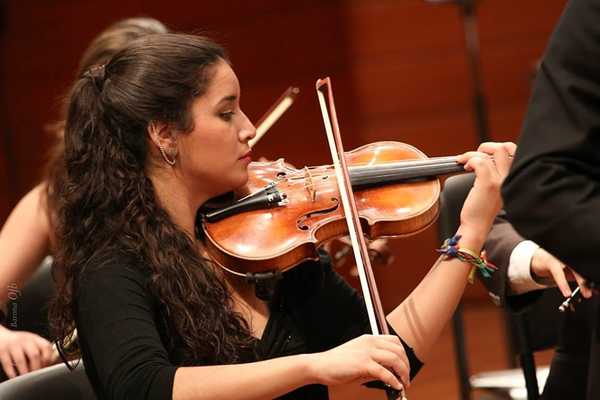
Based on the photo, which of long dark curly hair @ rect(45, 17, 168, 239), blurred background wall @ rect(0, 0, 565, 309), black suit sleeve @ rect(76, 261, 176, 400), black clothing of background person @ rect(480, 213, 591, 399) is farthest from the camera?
blurred background wall @ rect(0, 0, 565, 309)

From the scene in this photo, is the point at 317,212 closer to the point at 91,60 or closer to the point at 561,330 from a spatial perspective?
the point at 561,330

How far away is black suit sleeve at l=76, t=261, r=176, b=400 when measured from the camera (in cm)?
147

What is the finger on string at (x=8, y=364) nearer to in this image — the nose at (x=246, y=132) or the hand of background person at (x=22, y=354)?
the hand of background person at (x=22, y=354)

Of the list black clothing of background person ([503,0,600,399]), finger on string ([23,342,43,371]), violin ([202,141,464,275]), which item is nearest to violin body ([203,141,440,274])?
violin ([202,141,464,275])

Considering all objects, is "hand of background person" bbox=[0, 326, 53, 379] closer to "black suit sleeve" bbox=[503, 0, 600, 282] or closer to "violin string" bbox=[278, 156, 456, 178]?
"violin string" bbox=[278, 156, 456, 178]

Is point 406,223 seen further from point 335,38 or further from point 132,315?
point 335,38

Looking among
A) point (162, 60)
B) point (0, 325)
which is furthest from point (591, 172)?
point (0, 325)

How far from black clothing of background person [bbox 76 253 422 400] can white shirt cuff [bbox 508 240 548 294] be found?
23cm

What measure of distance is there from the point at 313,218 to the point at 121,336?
1.30 ft

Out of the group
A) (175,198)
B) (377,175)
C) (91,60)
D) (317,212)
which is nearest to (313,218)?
(317,212)

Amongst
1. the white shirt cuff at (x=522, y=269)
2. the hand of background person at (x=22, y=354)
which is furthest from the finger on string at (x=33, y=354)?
the white shirt cuff at (x=522, y=269)

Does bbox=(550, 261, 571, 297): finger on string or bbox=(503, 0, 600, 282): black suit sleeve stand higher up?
bbox=(503, 0, 600, 282): black suit sleeve

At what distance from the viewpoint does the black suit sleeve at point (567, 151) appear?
103cm

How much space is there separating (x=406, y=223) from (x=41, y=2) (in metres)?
3.41
